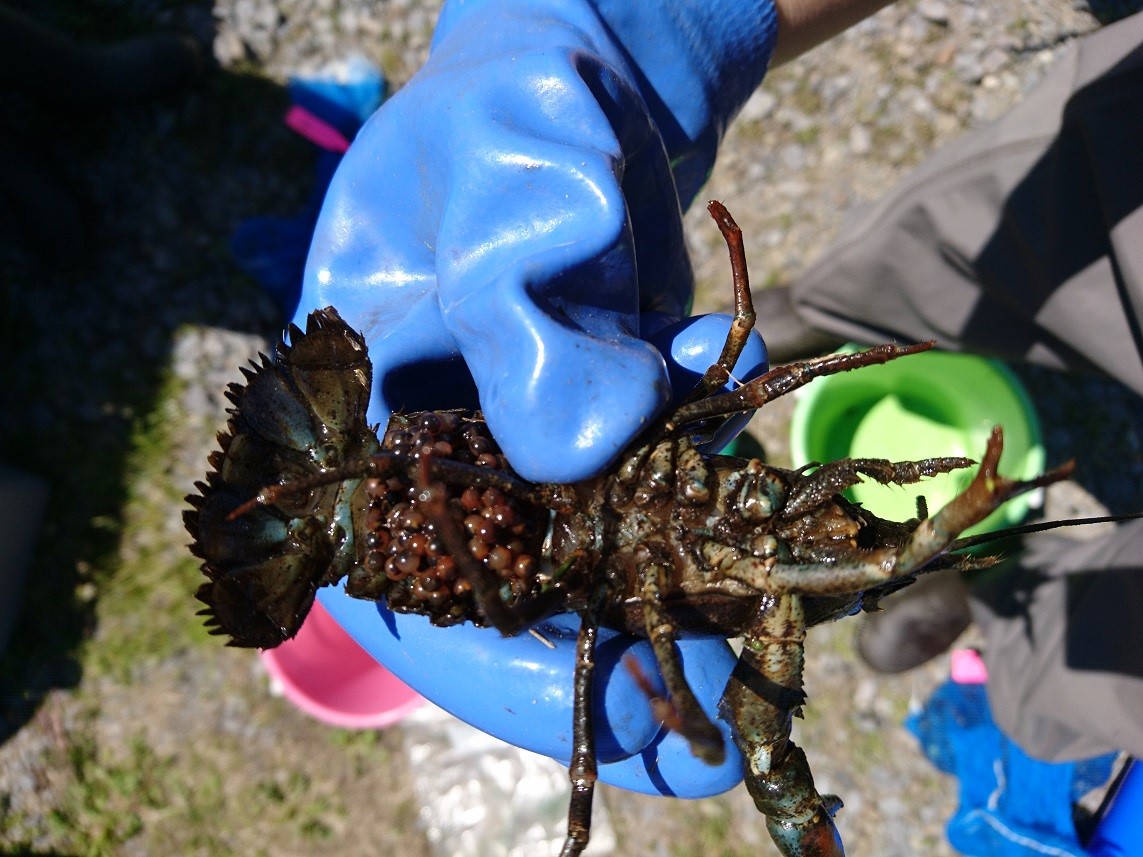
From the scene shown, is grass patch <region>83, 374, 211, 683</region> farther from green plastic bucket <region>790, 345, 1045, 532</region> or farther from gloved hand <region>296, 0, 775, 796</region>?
green plastic bucket <region>790, 345, 1045, 532</region>

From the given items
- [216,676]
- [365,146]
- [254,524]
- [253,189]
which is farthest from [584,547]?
[253,189]

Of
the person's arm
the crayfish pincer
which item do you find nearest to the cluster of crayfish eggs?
the crayfish pincer

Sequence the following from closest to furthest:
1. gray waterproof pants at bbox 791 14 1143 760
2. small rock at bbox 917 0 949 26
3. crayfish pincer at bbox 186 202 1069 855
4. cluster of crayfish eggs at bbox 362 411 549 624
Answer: crayfish pincer at bbox 186 202 1069 855 → cluster of crayfish eggs at bbox 362 411 549 624 → gray waterproof pants at bbox 791 14 1143 760 → small rock at bbox 917 0 949 26

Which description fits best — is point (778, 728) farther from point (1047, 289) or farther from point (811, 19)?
point (811, 19)

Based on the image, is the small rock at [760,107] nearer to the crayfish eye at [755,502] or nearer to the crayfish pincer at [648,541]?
the crayfish pincer at [648,541]

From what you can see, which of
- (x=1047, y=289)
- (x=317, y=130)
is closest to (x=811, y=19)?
(x=1047, y=289)

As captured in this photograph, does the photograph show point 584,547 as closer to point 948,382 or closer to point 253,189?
point 948,382

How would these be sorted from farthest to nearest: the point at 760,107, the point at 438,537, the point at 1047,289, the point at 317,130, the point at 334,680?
the point at 760,107
the point at 317,130
the point at 334,680
the point at 1047,289
the point at 438,537
